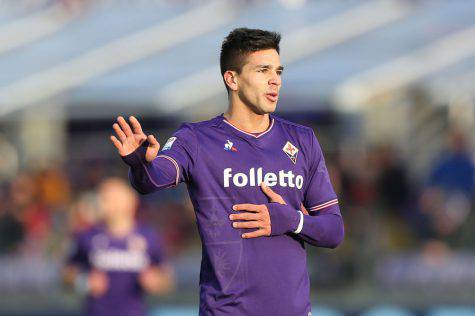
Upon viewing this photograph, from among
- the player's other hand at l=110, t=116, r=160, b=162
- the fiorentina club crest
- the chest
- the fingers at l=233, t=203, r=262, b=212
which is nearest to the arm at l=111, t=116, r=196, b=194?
the player's other hand at l=110, t=116, r=160, b=162

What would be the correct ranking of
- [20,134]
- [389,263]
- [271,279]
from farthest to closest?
[20,134] → [389,263] → [271,279]

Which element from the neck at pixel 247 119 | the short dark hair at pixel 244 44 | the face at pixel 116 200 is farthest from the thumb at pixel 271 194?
the face at pixel 116 200

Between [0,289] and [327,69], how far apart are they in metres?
8.74

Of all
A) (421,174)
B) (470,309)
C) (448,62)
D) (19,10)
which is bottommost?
(470,309)

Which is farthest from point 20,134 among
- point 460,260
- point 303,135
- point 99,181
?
point 303,135

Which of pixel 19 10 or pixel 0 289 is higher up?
pixel 19 10

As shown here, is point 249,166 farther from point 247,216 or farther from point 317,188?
point 317,188

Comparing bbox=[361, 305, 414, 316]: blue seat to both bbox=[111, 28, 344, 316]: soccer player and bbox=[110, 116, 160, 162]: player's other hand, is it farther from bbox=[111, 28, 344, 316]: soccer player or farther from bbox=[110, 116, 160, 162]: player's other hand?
bbox=[110, 116, 160, 162]: player's other hand

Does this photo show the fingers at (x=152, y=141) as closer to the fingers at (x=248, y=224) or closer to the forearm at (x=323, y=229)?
the fingers at (x=248, y=224)

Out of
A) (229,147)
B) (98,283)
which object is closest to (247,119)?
(229,147)

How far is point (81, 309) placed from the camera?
504 inches

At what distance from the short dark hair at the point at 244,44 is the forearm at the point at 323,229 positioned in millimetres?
811

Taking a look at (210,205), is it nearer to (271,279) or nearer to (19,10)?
(271,279)

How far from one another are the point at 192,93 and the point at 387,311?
7673mm
